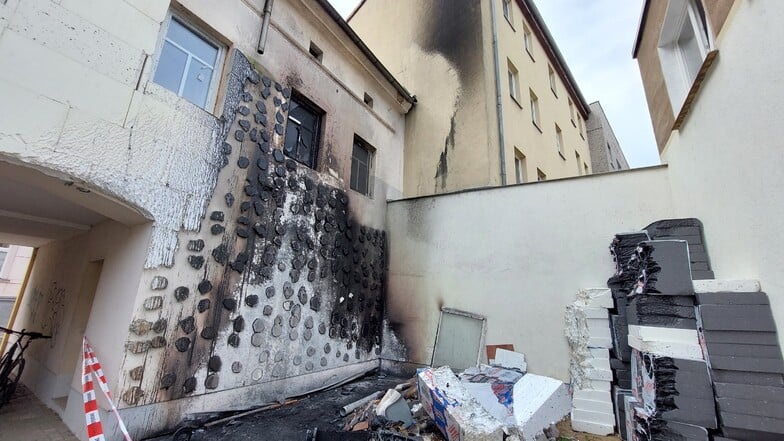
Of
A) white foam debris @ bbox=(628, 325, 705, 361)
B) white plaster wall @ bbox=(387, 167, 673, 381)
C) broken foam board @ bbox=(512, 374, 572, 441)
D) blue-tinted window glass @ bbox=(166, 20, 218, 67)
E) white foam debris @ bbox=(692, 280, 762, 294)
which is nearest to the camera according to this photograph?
white foam debris @ bbox=(692, 280, 762, 294)

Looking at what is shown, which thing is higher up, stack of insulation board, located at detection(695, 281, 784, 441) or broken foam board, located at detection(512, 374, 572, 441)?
stack of insulation board, located at detection(695, 281, 784, 441)

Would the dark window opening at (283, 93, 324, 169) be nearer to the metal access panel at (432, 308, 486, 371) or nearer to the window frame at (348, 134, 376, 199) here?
the window frame at (348, 134, 376, 199)

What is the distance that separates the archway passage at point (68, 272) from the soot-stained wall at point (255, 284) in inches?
13.3

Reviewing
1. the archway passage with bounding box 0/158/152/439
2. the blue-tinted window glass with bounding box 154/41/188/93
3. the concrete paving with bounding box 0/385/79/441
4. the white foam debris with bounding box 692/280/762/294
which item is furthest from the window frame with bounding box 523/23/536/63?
the concrete paving with bounding box 0/385/79/441

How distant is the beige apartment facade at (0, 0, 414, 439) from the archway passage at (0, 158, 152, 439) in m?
0.03

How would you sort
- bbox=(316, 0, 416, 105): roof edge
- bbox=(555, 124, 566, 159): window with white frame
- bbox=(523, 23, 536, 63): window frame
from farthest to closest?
bbox=(555, 124, 566, 159): window with white frame, bbox=(523, 23, 536, 63): window frame, bbox=(316, 0, 416, 105): roof edge

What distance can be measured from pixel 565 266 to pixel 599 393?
1.60 meters

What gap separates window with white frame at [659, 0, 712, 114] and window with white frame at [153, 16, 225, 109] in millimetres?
5338

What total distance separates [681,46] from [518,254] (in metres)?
3.21

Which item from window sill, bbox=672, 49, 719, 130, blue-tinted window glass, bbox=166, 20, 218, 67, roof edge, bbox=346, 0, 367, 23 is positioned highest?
roof edge, bbox=346, 0, 367, 23

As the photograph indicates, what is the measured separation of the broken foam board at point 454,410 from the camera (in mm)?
2484

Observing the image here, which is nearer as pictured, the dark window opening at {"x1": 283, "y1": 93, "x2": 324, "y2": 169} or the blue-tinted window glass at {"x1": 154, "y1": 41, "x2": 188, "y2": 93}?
the blue-tinted window glass at {"x1": 154, "y1": 41, "x2": 188, "y2": 93}

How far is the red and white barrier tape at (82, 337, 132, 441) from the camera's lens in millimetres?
2568

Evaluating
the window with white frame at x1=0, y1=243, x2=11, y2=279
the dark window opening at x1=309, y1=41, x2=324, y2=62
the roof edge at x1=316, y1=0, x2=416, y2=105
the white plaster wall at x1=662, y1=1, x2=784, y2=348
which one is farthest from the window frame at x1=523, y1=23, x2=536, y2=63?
the window with white frame at x1=0, y1=243, x2=11, y2=279
